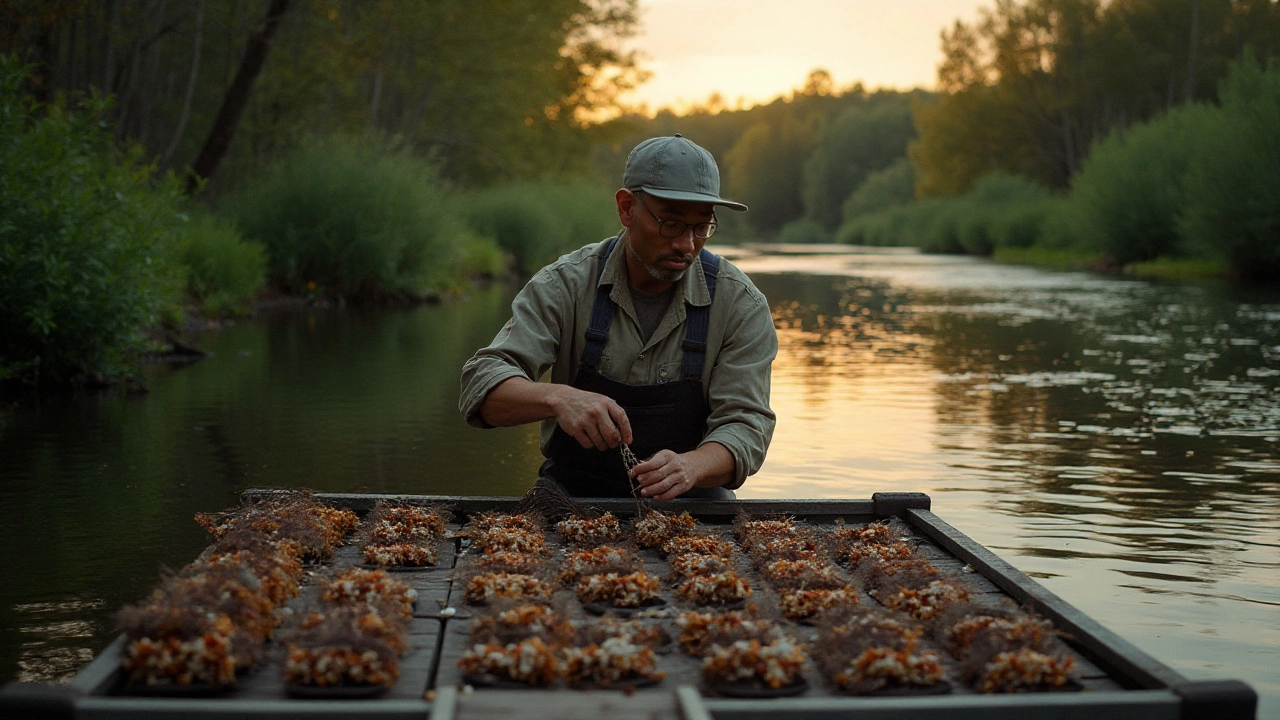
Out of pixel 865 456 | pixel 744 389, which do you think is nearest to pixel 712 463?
pixel 744 389

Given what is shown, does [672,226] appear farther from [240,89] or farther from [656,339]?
[240,89]

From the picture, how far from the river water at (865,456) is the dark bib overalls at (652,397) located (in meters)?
2.05

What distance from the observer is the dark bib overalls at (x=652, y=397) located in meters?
5.55

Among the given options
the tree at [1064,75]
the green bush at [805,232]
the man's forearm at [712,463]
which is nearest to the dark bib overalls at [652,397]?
the man's forearm at [712,463]

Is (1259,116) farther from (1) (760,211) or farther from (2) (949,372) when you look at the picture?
(1) (760,211)

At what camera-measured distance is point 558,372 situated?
5.79m

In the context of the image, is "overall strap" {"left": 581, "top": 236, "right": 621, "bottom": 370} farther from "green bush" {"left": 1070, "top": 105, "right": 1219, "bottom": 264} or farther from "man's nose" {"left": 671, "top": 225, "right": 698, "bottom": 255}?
"green bush" {"left": 1070, "top": 105, "right": 1219, "bottom": 264}

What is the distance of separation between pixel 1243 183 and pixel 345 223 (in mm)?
22738

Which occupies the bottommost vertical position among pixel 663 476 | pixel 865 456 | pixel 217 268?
pixel 865 456

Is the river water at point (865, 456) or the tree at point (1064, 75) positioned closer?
the river water at point (865, 456)

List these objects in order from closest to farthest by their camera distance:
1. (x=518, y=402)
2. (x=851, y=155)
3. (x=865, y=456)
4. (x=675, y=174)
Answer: (x=518, y=402)
(x=675, y=174)
(x=865, y=456)
(x=851, y=155)

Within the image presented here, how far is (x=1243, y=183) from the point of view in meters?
35.7

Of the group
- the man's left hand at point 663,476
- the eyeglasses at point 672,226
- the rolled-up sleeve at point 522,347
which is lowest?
the man's left hand at point 663,476

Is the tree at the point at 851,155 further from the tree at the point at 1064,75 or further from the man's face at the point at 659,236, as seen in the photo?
the man's face at the point at 659,236
